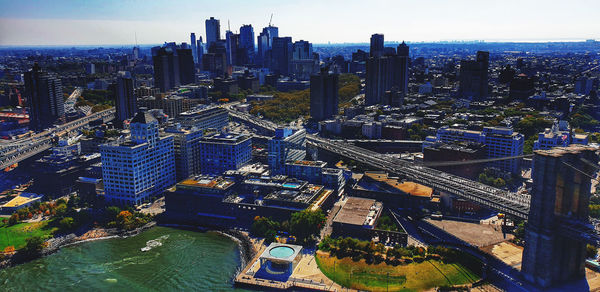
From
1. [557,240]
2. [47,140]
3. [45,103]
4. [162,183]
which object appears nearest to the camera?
[557,240]

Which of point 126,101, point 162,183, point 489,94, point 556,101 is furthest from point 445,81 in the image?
point 162,183

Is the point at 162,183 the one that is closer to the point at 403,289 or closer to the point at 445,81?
the point at 403,289

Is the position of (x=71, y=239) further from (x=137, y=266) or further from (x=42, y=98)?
(x=42, y=98)

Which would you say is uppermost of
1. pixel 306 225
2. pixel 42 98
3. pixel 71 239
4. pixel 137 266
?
pixel 42 98

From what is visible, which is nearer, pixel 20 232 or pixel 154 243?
pixel 154 243

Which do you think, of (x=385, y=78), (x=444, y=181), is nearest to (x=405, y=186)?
(x=444, y=181)
